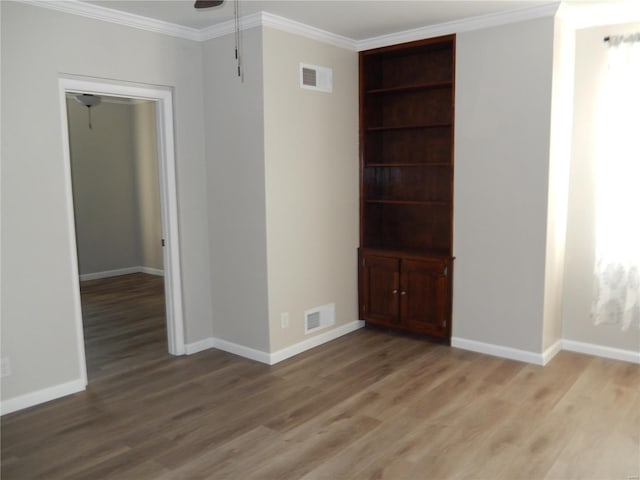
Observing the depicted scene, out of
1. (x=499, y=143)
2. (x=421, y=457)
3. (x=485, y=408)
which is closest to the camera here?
(x=421, y=457)

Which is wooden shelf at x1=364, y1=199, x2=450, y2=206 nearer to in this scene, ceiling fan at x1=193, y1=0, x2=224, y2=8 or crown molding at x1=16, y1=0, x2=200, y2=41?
crown molding at x1=16, y1=0, x2=200, y2=41

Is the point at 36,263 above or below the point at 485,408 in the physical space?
above

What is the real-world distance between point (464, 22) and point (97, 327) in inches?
164

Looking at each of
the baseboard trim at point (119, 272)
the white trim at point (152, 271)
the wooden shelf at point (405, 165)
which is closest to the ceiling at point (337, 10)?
the wooden shelf at point (405, 165)

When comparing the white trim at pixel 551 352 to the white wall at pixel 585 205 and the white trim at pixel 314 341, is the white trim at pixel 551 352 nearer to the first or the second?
the white wall at pixel 585 205

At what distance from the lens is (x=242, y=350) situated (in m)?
4.33

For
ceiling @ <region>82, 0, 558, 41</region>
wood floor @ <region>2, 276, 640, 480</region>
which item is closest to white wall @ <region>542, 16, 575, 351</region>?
wood floor @ <region>2, 276, 640, 480</region>

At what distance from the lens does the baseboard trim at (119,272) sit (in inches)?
293

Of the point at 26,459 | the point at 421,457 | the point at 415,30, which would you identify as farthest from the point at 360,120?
the point at 26,459

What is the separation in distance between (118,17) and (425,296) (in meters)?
3.09

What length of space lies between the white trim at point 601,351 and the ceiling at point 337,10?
2538mm

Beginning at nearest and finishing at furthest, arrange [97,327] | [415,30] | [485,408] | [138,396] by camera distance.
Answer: [485,408] < [138,396] < [415,30] < [97,327]

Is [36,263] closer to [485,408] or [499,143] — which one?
[485,408]

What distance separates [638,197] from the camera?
3.82m
